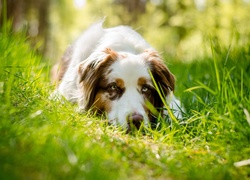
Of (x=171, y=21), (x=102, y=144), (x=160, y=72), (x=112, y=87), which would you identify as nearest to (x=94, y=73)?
(x=112, y=87)

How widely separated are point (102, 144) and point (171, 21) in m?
9.86

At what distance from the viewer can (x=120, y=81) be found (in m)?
3.45

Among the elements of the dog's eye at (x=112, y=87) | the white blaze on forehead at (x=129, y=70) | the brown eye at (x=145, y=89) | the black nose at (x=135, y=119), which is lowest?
the black nose at (x=135, y=119)

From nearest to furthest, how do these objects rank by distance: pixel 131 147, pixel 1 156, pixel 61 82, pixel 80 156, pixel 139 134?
pixel 1 156 → pixel 80 156 → pixel 131 147 → pixel 139 134 → pixel 61 82

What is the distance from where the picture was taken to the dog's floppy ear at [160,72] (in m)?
3.75

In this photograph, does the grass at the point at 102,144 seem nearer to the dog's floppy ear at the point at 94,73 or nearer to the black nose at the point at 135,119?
the black nose at the point at 135,119

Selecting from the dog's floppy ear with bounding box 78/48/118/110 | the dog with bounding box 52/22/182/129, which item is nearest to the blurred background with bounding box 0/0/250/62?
the dog with bounding box 52/22/182/129

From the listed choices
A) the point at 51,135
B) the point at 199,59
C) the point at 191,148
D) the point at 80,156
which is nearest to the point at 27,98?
the point at 51,135

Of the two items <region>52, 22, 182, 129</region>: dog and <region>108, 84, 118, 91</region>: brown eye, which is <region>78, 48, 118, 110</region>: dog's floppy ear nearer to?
<region>52, 22, 182, 129</region>: dog

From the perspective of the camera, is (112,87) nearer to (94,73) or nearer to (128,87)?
(128,87)

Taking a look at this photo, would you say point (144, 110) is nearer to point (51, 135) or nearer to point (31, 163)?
point (51, 135)

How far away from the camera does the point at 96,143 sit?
2389mm

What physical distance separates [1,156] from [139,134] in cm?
123

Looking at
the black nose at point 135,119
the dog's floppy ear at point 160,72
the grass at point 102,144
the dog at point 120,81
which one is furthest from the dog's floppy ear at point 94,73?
the black nose at point 135,119
